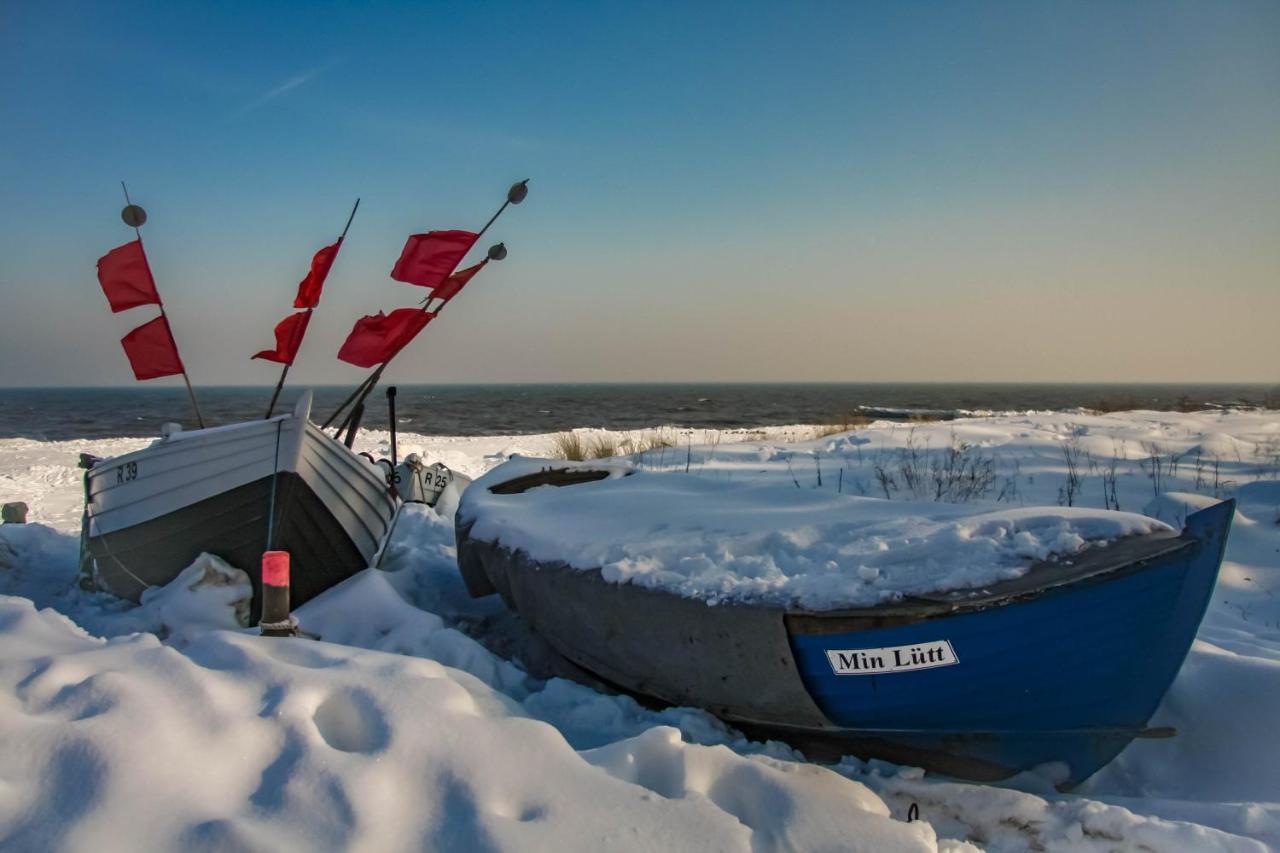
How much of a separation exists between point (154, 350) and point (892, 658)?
17.3 ft

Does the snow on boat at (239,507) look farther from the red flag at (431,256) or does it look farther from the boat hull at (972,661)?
the boat hull at (972,661)

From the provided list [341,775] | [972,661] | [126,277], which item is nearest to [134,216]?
[126,277]

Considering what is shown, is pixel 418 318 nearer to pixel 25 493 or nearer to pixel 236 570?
pixel 236 570

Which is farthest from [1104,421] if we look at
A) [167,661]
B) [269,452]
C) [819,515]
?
[167,661]

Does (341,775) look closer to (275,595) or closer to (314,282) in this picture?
(275,595)

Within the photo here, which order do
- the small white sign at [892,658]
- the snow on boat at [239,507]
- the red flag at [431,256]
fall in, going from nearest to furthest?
the small white sign at [892,658]
the snow on boat at [239,507]
the red flag at [431,256]

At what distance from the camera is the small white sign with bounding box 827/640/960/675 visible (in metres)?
2.55

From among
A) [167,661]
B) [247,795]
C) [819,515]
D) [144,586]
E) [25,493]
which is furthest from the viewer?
[25,493]

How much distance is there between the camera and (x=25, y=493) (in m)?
9.42

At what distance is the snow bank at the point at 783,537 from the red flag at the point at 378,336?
1.61 m

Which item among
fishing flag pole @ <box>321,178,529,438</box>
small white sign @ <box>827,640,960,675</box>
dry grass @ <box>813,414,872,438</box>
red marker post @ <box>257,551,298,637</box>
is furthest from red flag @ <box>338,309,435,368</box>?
dry grass @ <box>813,414,872,438</box>

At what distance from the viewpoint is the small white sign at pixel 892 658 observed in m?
2.55

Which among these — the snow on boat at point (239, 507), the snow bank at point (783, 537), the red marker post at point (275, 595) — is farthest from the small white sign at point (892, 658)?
the snow on boat at point (239, 507)

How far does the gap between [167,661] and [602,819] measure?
1638mm
